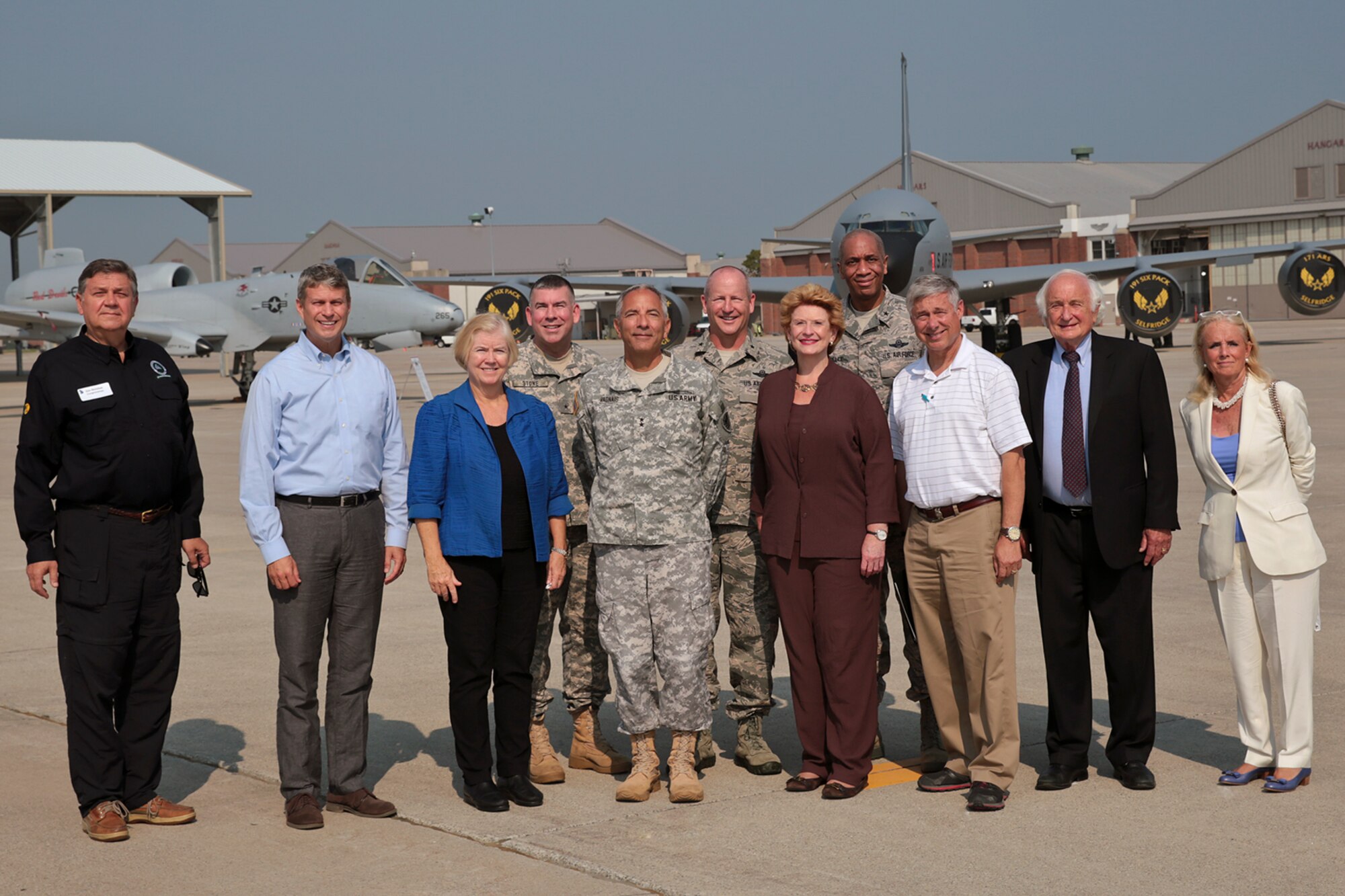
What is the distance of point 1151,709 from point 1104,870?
3.59 ft

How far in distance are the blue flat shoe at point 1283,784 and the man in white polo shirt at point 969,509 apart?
2.78ft

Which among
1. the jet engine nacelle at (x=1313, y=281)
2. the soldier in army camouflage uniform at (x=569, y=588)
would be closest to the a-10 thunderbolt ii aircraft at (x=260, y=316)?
the jet engine nacelle at (x=1313, y=281)

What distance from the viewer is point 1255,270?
197 feet

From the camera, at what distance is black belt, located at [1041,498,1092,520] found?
16.0ft

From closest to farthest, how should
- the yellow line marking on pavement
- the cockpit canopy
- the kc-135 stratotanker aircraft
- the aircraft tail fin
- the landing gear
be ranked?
the yellow line marking on pavement, the kc-135 stratotanker aircraft, the landing gear, the cockpit canopy, the aircraft tail fin

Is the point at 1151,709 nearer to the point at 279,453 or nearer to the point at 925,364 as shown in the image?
the point at 925,364

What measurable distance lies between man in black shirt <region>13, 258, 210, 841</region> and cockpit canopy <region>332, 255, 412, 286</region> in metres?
25.4

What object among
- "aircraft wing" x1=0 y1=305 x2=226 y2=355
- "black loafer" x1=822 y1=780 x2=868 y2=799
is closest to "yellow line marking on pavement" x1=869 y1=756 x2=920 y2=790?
"black loafer" x1=822 y1=780 x2=868 y2=799

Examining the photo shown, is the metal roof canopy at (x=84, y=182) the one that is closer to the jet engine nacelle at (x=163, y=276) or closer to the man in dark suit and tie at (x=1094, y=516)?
the jet engine nacelle at (x=163, y=276)

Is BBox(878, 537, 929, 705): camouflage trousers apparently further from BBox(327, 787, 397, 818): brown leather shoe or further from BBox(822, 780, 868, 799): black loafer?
BBox(327, 787, 397, 818): brown leather shoe

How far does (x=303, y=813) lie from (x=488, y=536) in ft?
3.66

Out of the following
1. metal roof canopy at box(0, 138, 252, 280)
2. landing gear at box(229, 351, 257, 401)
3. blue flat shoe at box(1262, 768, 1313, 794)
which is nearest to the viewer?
blue flat shoe at box(1262, 768, 1313, 794)

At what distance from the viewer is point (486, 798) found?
471 centimetres

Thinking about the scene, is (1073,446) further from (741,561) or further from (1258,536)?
(741,561)
